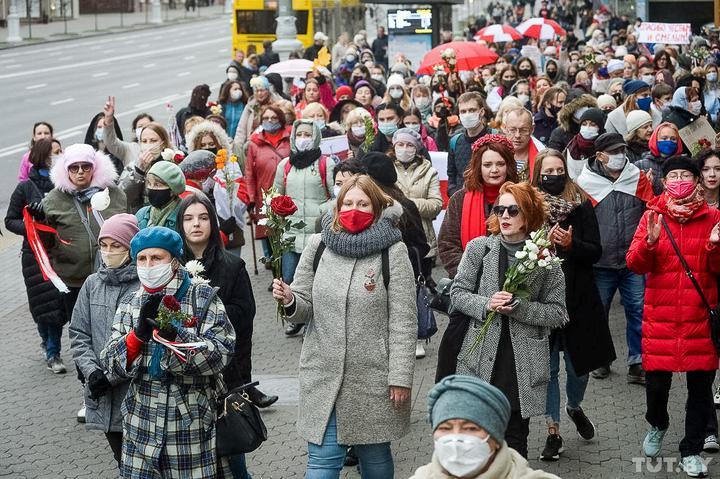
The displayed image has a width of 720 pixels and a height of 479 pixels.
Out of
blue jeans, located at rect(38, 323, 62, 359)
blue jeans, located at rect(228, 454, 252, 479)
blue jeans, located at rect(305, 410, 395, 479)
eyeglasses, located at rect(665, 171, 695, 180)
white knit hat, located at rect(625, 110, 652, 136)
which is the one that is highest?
white knit hat, located at rect(625, 110, 652, 136)

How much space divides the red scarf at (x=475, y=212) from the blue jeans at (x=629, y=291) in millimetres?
1639

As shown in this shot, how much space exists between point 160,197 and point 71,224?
1.17m

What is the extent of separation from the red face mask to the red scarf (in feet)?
4.41

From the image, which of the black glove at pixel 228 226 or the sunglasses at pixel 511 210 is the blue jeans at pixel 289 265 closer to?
the black glove at pixel 228 226

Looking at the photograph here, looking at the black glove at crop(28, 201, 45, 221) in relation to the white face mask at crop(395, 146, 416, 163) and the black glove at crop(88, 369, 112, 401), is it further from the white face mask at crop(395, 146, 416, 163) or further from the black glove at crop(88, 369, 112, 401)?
the black glove at crop(88, 369, 112, 401)

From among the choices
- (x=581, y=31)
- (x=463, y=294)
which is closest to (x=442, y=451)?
(x=463, y=294)

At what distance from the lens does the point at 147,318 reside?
5.72m

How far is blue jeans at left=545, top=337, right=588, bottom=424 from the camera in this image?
7203mm

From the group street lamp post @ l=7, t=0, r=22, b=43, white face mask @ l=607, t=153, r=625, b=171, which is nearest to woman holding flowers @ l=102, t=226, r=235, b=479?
white face mask @ l=607, t=153, r=625, b=171

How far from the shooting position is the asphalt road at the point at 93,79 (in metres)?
28.8

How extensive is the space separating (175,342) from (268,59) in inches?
873

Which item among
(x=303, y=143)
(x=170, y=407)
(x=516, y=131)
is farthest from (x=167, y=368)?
(x=303, y=143)

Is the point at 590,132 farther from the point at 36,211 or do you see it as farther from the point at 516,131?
the point at 36,211

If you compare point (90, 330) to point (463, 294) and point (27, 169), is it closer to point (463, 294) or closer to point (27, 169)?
point (463, 294)
